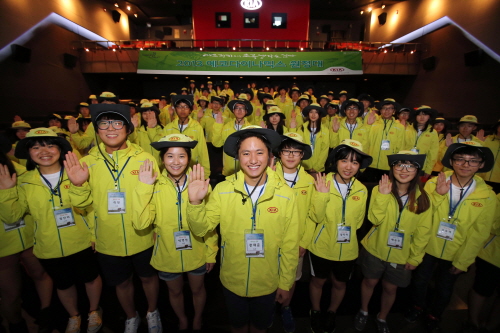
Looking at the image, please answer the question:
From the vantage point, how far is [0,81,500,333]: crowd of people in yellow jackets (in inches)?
70.9

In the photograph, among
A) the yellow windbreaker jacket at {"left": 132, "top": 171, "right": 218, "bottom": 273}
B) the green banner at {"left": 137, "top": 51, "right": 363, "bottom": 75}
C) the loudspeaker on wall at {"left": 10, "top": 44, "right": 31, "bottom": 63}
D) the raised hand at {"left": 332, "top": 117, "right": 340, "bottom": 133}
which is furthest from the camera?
the green banner at {"left": 137, "top": 51, "right": 363, "bottom": 75}

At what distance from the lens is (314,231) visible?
2.35 m

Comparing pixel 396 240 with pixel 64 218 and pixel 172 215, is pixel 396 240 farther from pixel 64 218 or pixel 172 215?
pixel 64 218

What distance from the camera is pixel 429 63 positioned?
11750 mm

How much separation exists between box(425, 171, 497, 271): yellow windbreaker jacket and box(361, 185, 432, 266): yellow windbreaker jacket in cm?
19

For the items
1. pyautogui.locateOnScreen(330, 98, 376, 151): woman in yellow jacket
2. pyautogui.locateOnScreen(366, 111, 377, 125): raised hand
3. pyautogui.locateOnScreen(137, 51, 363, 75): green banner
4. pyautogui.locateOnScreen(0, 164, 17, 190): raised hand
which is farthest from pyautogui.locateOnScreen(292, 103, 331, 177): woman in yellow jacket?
pyautogui.locateOnScreen(137, 51, 363, 75): green banner

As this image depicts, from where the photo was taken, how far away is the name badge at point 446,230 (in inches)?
87.2

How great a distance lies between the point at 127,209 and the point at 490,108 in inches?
522

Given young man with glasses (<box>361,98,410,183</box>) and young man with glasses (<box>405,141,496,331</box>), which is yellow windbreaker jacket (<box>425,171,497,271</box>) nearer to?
young man with glasses (<box>405,141,496,331</box>)

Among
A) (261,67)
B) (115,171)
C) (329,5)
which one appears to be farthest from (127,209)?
(329,5)

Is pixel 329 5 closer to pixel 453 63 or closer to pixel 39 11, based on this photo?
→ pixel 453 63

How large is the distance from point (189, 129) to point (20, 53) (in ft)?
34.7

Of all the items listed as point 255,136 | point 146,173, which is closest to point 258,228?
point 255,136

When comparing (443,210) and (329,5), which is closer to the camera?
(443,210)
